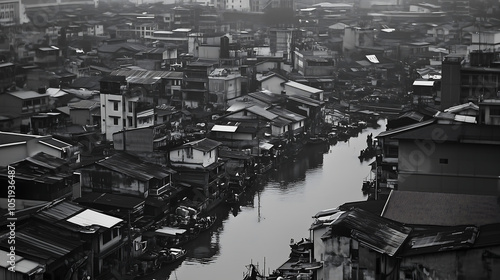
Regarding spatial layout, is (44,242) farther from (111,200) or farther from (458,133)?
(458,133)

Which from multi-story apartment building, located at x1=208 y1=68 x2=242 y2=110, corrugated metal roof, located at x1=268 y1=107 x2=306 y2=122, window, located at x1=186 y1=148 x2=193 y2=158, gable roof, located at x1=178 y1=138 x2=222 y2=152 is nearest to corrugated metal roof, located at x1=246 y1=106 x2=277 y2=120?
corrugated metal roof, located at x1=268 y1=107 x2=306 y2=122

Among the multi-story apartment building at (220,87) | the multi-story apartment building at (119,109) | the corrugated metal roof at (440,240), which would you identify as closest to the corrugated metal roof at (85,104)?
the multi-story apartment building at (119,109)

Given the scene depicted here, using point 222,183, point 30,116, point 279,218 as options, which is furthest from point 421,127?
point 30,116

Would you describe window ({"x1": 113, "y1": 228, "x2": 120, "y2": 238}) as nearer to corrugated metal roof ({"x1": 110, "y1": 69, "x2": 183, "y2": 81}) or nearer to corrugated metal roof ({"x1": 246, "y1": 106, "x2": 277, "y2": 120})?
corrugated metal roof ({"x1": 246, "y1": 106, "x2": 277, "y2": 120})

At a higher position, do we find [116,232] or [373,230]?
[373,230]

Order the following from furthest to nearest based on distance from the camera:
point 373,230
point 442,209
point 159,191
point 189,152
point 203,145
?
point 203,145
point 189,152
point 159,191
point 442,209
point 373,230

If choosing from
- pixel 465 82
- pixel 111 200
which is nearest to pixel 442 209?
pixel 111 200

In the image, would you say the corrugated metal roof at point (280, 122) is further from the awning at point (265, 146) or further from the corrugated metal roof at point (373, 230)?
the corrugated metal roof at point (373, 230)

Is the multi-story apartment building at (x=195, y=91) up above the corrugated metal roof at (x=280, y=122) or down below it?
above
